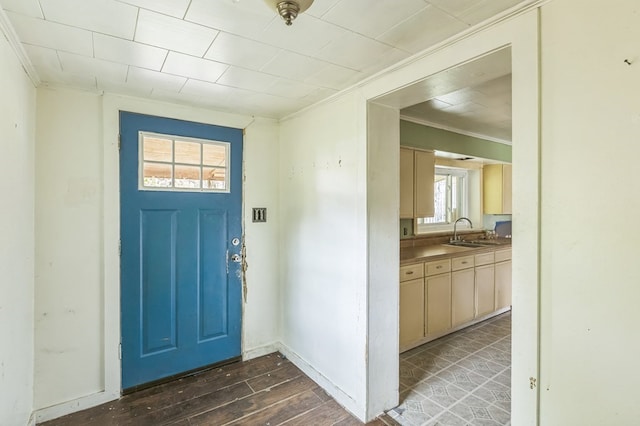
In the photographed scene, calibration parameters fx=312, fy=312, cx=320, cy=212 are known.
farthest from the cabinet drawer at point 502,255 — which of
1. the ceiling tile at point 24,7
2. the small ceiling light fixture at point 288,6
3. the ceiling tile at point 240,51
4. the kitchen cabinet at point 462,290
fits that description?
the ceiling tile at point 24,7

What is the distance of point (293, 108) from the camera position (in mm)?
2641

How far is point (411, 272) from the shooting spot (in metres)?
2.91

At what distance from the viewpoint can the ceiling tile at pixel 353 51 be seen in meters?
1.53

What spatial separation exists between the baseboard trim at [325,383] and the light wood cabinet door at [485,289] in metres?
2.12

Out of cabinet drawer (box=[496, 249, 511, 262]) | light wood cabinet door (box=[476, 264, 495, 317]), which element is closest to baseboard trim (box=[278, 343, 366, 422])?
light wood cabinet door (box=[476, 264, 495, 317])

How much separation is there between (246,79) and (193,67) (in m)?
0.32

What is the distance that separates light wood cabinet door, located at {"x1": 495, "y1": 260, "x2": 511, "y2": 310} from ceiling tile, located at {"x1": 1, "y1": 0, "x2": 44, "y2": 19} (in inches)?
174

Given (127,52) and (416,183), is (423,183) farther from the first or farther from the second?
(127,52)

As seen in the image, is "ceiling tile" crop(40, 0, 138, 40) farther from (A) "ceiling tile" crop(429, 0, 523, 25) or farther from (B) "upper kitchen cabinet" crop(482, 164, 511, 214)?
(B) "upper kitchen cabinet" crop(482, 164, 511, 214)

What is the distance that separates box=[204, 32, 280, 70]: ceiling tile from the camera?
60.0 inches

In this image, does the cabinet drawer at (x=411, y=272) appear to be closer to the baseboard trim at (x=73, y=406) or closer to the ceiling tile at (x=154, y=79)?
the ceiling tile at (x=154, y=79)

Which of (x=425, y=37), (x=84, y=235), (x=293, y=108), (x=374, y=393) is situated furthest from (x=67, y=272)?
(x=425, y=37)

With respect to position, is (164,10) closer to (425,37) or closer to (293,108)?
(425,37)

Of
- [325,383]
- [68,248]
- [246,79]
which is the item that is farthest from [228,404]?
[246,79]
